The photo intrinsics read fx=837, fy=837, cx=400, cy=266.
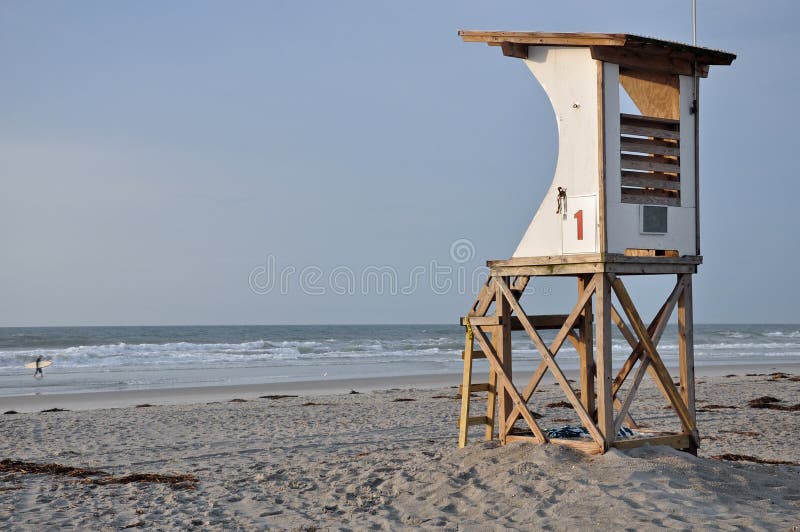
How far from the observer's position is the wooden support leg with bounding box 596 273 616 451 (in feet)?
23.6

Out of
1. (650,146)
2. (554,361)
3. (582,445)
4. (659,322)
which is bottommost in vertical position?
(582,445)

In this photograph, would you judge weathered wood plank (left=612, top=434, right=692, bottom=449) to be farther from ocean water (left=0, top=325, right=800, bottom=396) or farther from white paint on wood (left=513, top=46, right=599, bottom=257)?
ocean water (left=0, top=325, right=800, bottom=396)

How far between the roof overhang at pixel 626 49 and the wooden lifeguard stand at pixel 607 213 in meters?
0.01

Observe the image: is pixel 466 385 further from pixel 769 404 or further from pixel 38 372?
pixel 38 372

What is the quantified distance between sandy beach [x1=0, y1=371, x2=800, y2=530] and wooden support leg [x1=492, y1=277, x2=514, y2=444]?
1.10ft

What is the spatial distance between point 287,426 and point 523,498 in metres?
7.66

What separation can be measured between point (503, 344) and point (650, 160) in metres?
2.23

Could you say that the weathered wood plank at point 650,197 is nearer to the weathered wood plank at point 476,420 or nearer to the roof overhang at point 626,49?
the roof overhang at point 626,49

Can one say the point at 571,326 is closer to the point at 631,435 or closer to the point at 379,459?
the point at 631,435

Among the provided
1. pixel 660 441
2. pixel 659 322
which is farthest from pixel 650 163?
pixel 660 441

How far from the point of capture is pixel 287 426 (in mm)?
13781

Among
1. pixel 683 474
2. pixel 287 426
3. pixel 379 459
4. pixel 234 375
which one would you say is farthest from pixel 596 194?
pixel 234 375

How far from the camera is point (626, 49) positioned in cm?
757

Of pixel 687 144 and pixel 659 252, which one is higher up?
pixel 687 144
